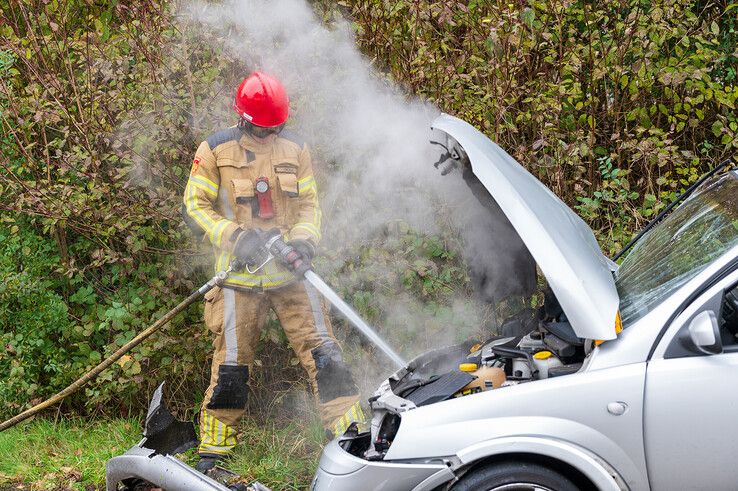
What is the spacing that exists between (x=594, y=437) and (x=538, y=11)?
432 centimetres

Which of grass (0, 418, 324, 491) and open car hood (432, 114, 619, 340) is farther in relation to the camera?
grass (0, 418, 324, 491)

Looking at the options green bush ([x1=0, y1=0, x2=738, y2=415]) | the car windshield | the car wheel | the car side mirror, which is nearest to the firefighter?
green bush ([x1=0, y1=0, x2=738, y2=415])

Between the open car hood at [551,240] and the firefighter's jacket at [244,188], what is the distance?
1.41 meters

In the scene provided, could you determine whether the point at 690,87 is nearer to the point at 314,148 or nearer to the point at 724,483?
the point at 314,148

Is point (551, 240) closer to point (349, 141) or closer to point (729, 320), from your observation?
point (729, 320)

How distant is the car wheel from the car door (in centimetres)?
37

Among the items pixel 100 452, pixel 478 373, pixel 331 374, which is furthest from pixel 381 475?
pixel 100 452

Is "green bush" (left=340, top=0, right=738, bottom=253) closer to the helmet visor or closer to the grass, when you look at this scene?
the helmet visor

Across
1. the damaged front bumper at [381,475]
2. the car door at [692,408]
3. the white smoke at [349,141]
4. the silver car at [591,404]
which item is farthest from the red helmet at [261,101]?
the car door at [692,408]

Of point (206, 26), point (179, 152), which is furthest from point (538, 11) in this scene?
point (179, 152)

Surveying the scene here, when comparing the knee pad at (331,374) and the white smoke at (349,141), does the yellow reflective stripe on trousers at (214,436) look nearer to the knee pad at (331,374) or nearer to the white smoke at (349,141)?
the knee pad at (331,374)

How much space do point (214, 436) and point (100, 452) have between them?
3.63ft

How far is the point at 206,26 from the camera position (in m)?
6.30

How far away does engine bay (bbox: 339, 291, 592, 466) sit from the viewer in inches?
143
